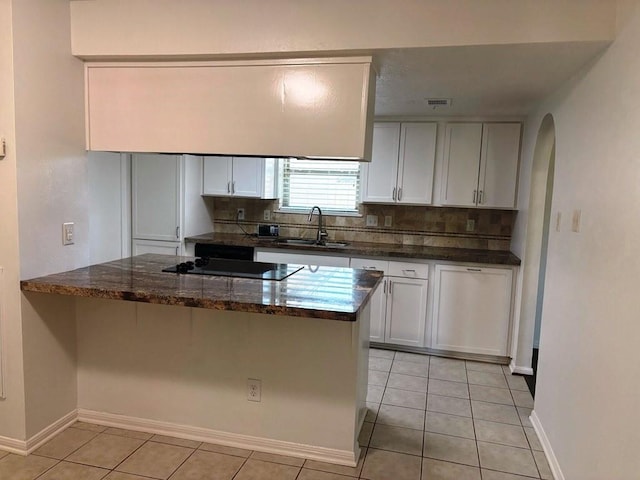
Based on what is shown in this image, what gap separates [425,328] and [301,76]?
255 centimetres

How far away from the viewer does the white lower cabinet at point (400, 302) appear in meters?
3.92

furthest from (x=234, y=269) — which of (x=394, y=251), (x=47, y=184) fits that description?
(x=394, y=251)

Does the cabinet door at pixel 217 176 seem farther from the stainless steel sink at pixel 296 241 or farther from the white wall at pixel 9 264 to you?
the white wall at pixel 9 264

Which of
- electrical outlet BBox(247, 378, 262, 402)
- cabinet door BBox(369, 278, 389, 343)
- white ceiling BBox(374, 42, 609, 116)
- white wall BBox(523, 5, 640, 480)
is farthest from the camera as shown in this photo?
cabinet door BBox(369, 278, 389, 343)

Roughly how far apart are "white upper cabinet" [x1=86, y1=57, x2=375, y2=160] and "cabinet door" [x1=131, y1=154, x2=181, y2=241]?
164 centimetres

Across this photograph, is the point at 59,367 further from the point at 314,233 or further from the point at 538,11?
the point at 538,11

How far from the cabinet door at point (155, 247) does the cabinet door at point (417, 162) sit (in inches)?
88.4

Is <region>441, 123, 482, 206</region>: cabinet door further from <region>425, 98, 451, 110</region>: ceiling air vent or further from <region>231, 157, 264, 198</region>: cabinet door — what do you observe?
<region>231, 157, 264, 198</region>: cabinet door

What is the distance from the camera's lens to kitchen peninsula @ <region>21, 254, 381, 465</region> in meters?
2.29

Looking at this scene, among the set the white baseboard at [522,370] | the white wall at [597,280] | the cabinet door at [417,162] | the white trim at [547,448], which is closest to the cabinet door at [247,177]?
the cabinet door at [417,162]

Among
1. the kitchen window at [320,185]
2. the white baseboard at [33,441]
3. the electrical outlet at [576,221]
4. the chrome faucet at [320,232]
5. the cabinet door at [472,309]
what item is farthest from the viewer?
the kitchen window at [320,185]

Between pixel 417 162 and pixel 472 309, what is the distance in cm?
141

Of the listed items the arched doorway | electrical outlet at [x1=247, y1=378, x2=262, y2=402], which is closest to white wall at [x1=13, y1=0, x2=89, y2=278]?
electrical outlet at [x1=247, y1=378, x2=262, y2=402]

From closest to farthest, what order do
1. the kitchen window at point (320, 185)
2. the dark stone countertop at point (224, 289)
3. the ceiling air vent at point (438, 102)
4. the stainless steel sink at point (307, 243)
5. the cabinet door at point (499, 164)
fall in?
the dark stone countertop at point (224, 289) < the ceiling air vent at point (438, 102) < the cabinet door at point (499, 164) < the stainless steel sink at point (307, 243) < the kitchen window at point (320, 185)
